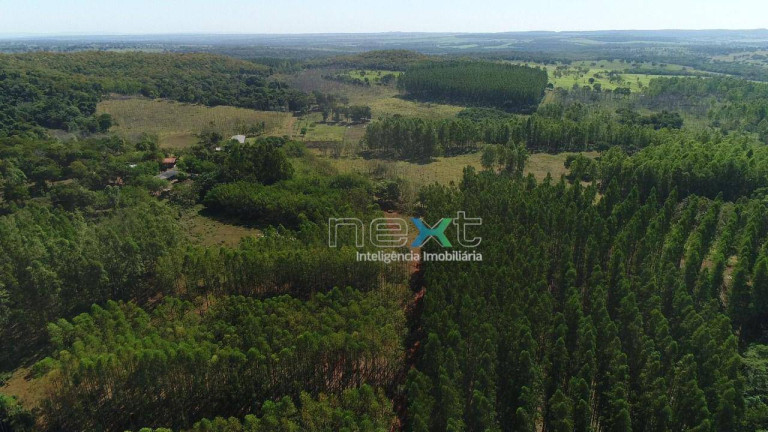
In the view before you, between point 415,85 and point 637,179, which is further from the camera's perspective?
point 415,85

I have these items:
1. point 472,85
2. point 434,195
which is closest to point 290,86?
point 472,85

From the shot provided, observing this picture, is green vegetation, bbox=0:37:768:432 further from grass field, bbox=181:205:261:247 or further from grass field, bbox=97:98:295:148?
grass field, bbox=97:98:295:148

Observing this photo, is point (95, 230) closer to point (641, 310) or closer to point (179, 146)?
point (641, 310)

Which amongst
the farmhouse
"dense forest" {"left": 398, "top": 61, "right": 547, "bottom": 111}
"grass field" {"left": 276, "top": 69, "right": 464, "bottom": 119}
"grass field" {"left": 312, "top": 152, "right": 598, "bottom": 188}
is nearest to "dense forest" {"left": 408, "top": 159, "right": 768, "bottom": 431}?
"grass field" {"left": 312, "top": 152, "right": 598, "bottom": 188}

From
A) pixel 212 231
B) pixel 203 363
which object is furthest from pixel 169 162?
pixel 203 363

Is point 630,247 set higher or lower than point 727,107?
lower

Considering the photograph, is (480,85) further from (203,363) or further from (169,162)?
A: (203,363)

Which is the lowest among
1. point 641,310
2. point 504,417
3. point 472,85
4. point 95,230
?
point 504,417

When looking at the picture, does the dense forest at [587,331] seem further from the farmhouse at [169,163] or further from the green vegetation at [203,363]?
the farmhouse at [169,163]

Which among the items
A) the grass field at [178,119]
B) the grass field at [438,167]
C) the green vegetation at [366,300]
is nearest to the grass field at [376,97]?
the grass field at [178,119]
